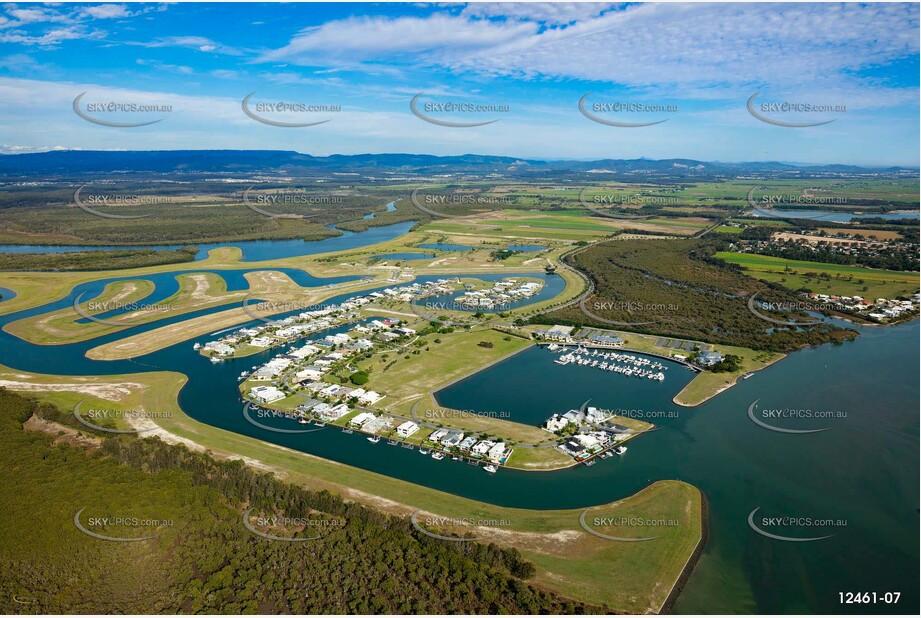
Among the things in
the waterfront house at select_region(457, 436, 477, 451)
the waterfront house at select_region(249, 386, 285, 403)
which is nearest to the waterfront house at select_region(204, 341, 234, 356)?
the waterfront house at select_region(249, 386, 285, 403)

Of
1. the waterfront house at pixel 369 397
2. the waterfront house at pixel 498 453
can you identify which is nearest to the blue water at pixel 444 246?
the waterfront house at pixel 369 397


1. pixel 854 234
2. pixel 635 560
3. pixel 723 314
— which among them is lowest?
pixel 635 560

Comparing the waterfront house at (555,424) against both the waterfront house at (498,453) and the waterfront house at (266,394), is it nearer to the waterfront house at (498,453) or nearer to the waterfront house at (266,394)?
the waterfront house at (498,453)

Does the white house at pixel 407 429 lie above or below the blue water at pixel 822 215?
below

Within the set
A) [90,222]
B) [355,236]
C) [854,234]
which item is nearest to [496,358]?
[355,236]

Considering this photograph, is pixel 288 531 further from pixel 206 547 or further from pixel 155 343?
pixel 155 343

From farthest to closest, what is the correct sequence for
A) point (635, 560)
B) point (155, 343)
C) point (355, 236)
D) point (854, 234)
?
point (355, 236) → point (854, 234) → point (155, 343) → point (635, 560)
